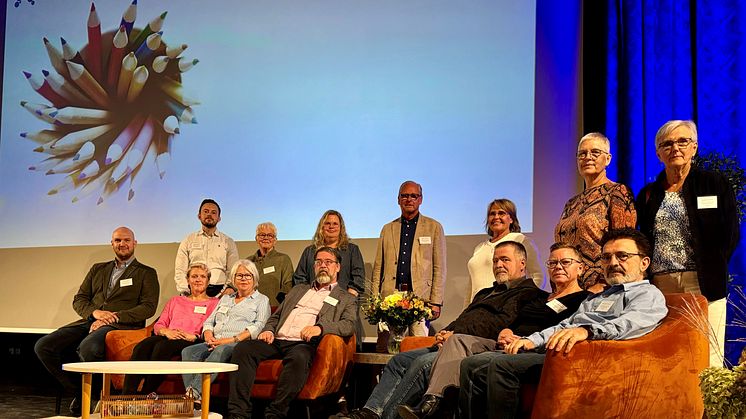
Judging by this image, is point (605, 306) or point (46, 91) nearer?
point (605, 306)

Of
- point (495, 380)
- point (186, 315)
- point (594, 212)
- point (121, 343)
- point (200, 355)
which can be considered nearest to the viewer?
point (495, 380)

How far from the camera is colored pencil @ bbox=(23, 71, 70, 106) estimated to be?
7145 millimetres

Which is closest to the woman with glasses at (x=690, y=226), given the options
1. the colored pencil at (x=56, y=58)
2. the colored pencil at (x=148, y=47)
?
the colored pencil at (x=148, y=47)

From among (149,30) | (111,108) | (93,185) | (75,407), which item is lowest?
(75,407)

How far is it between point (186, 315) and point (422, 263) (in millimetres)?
1539

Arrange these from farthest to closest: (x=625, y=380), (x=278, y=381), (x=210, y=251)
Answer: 1. (x=210, y=251)
2. (x=278, y=381)
3. (x=625, y=380)

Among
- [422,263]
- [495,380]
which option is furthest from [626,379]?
[422,263]

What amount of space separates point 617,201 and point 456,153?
1869 millimetres

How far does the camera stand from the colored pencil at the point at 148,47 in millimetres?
6914

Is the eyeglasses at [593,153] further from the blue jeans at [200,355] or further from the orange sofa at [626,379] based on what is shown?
the blue jeans at [200,355]

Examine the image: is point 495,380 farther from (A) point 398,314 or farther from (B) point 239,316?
(B) point 239,316

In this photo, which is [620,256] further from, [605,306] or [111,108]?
[111,108]

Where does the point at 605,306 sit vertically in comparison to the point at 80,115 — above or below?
below

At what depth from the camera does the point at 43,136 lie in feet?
23.5
